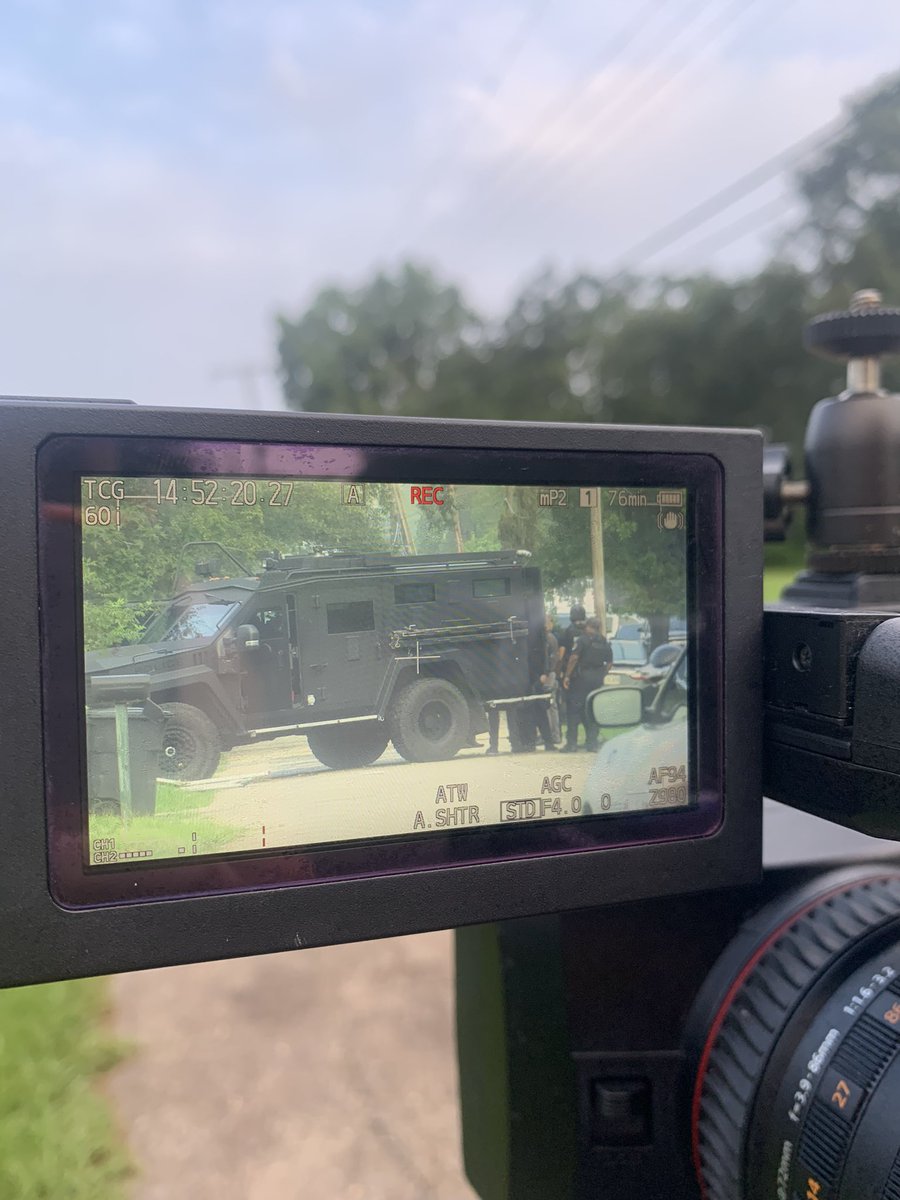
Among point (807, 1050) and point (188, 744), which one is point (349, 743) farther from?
point (807, 1050)

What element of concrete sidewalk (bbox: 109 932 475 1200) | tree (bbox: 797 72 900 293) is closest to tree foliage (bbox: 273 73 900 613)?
tree (bbox: 797 72 900 293)

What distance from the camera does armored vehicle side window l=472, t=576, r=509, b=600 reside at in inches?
29.7

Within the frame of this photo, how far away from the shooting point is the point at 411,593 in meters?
0.73

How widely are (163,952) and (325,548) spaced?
12.3 inches

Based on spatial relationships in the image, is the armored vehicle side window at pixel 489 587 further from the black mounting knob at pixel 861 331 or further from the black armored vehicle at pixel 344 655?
the black mounting knob at pixel 861 331

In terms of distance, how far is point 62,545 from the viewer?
64 cm

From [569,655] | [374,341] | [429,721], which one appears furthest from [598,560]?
[374,341]

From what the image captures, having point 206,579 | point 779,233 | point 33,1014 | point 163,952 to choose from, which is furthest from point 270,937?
point 779,233

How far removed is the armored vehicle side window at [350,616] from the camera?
0.72 metres

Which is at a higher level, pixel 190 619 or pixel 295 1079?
pixel 190 619

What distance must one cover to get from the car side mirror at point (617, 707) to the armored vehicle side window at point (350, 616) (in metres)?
0.20

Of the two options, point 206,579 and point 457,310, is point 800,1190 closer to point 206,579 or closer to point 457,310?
point 206,579

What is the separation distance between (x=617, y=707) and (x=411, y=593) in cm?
20

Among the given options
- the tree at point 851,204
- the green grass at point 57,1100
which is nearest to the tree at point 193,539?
the green grass at point 57,1100
